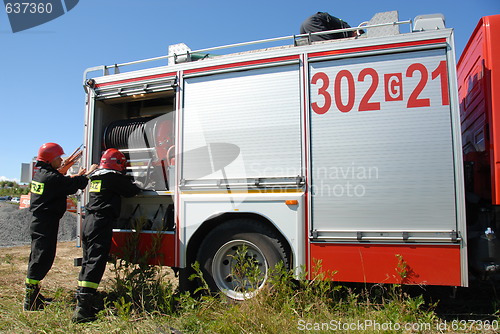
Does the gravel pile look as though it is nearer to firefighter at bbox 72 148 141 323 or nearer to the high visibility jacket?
the high visibility jacket

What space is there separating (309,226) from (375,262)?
0.73 meters

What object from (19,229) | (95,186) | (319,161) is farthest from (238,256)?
(19,229)

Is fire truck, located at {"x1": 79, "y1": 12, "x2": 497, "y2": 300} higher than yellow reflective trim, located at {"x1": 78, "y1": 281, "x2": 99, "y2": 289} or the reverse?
higher

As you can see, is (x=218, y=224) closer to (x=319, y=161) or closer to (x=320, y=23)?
(x=319, y=161)

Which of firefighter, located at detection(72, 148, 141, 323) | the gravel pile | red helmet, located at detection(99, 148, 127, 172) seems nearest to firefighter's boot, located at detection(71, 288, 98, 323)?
firefighter, located at detection(72, 148, 141, 323)

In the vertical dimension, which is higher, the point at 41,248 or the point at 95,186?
the point at 95,186

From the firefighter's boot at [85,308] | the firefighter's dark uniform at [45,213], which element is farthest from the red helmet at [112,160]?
the firefighter's boot at [85,308]

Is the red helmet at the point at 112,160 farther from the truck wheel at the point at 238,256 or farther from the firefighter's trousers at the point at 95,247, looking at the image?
the truck wheel at the point at 238,256

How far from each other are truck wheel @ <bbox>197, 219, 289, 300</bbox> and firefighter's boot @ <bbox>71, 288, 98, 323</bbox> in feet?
4.03

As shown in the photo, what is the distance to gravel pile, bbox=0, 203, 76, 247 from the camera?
11530 millimetres

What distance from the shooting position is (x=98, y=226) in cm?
412

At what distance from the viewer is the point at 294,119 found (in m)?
Answer: 4.01

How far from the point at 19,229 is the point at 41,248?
9.97 meters

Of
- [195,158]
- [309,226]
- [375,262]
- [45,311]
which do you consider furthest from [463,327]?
[45,311]
